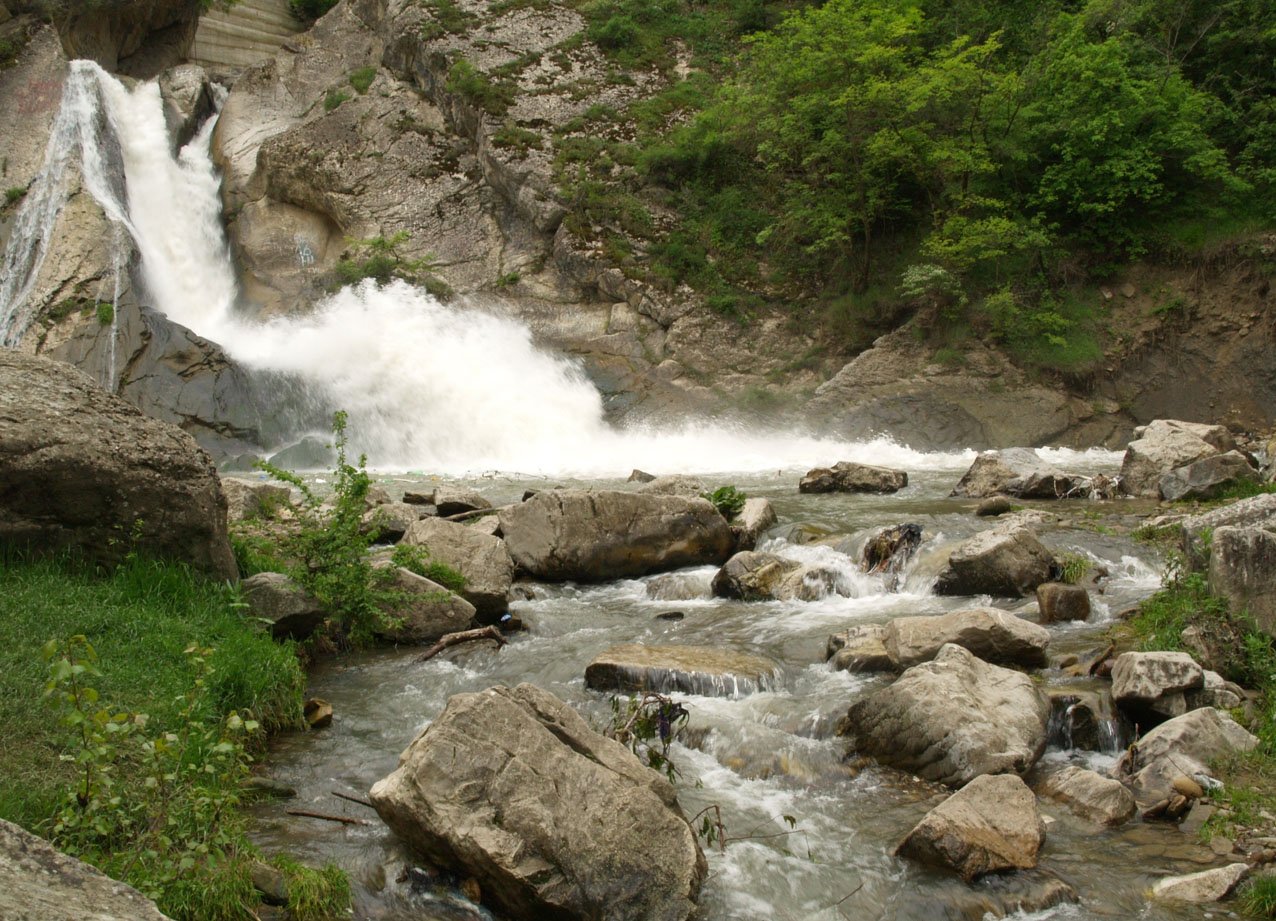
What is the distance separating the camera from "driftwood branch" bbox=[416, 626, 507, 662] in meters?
7.86

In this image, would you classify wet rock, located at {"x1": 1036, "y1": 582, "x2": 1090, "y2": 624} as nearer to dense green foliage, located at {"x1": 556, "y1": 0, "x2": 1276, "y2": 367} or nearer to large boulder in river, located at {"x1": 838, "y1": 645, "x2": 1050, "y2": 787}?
large boulder in river, located at {"x1": 838, "y1": 645, "x2": 1050, "y2": 787}

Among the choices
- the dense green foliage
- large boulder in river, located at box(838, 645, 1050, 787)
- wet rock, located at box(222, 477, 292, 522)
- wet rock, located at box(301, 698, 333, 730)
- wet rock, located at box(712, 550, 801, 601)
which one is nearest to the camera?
large boulder in river, located at box(838, 645, 1050, 787)

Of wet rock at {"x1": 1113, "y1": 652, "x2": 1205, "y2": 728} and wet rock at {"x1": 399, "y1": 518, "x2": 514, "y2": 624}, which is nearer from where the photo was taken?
wet rock at {"x1": 1113, "y1": 652, "x2": 1205, "y2": 728}

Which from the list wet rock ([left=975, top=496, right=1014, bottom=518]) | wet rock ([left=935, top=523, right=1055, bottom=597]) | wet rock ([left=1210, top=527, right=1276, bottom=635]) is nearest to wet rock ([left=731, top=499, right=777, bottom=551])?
wet rock ([left=935, top=523, right=1055, bottom=597])

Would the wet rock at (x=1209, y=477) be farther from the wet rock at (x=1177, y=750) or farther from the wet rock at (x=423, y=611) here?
the wet rock at (x=423, y=611)

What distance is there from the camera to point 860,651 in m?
7.54

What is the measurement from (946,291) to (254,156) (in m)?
21.3

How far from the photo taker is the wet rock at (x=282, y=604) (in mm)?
7309

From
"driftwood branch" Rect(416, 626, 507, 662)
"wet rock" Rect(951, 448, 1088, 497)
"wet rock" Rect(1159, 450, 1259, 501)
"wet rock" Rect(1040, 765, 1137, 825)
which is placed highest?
"wet rock" Rect(1159, 450, 1259, 501)

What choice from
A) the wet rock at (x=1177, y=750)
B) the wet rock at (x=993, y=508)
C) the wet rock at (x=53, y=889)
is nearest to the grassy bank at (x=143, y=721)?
the wet rock at (x=53, y=889)

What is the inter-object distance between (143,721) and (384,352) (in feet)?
68.7

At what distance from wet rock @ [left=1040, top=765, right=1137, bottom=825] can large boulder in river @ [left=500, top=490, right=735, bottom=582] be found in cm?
579

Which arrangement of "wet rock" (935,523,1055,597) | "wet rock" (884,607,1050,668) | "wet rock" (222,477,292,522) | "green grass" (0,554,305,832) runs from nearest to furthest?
"green grass" (0,554,305,832)
"wet rock" (884,607,1050,668)
"wet rock" (935,523,1055,597)
"wet rock" (222,477,292,522)

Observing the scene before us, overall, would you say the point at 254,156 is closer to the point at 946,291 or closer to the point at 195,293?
the point at 195,293
